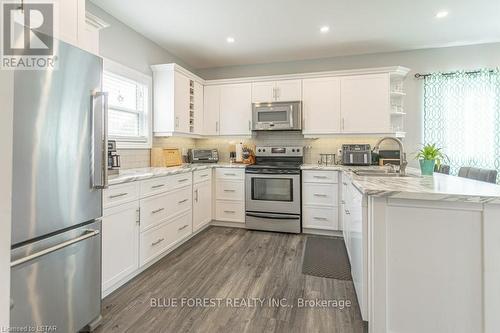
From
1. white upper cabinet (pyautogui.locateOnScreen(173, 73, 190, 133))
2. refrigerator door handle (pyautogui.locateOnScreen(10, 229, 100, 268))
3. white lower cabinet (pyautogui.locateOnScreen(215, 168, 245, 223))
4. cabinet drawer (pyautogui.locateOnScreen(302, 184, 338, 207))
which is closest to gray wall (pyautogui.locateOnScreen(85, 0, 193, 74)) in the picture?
white upper cabinet (pyautogui.locateOnScreen(173, 73, 190, 133))

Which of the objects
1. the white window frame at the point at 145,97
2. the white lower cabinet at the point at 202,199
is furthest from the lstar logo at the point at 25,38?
the white lower cabinet at the point at 202,199

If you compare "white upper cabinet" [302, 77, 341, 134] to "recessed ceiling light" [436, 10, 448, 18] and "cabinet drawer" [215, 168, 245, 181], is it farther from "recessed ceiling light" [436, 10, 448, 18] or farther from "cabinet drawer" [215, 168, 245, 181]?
"recessed ceiling light" [436, 10, 448, 18]

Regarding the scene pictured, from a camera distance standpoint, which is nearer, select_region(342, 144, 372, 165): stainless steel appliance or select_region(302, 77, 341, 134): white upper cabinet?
select_region(342, 144, 372, 165): stainless steel appliance

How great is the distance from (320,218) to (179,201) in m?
1.89

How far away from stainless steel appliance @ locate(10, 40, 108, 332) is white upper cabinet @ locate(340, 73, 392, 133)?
3190 mm

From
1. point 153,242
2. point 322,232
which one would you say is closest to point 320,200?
point 322,232

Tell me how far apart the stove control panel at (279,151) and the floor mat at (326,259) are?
1.33 metres

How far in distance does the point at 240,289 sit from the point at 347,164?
248 cm

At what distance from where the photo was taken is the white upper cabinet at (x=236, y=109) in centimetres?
415

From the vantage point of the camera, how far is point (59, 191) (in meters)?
1.40

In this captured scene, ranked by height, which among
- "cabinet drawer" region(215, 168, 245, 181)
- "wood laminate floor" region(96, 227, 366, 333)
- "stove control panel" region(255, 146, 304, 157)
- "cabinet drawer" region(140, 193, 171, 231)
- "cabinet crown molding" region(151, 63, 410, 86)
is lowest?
"wood laminate floor" region(96, 227, 366, 333)

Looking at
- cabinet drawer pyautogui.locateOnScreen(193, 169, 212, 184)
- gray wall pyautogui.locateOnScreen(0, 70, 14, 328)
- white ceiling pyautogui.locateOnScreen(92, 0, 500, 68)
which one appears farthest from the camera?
cabinet drawer pyautogui.locateOnScreen(193, 169, 212, 184)

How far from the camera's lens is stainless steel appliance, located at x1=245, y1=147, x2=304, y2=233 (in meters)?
3.62

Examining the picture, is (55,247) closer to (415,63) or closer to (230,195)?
(230,195)
